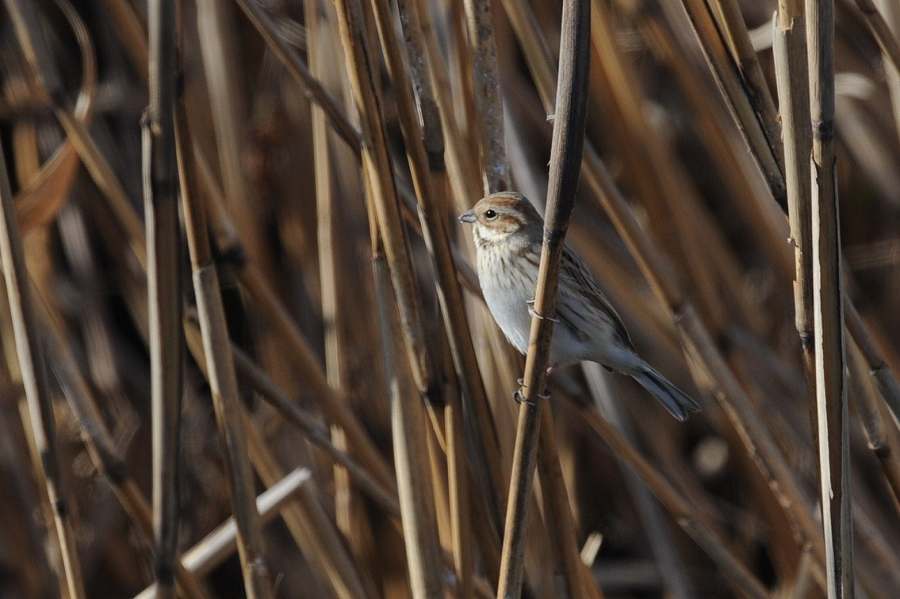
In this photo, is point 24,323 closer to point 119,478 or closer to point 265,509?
point 119,478

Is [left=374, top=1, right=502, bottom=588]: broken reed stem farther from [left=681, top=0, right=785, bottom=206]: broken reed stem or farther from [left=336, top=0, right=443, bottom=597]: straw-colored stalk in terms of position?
[left=681, top=0, right=785, bottom=206]: broken reed stem

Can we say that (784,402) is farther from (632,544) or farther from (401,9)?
(401,9)

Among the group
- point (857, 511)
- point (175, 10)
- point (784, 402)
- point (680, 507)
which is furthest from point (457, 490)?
point (784, 402)

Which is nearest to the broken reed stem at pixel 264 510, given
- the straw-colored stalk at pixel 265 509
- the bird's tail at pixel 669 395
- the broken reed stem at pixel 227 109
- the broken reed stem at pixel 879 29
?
the straw-colored stalk at pixel 265 509

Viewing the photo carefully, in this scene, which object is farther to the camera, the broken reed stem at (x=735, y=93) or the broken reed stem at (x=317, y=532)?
the broken reed stem at (x=317, y=532)

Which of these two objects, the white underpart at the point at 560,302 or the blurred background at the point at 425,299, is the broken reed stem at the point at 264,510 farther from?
the white underpart at the point at 560,302

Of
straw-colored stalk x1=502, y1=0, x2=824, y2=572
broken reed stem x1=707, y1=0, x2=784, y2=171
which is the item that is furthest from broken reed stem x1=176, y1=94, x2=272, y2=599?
broken reed stem x1=707, y1=0, x2=784, y2=171
